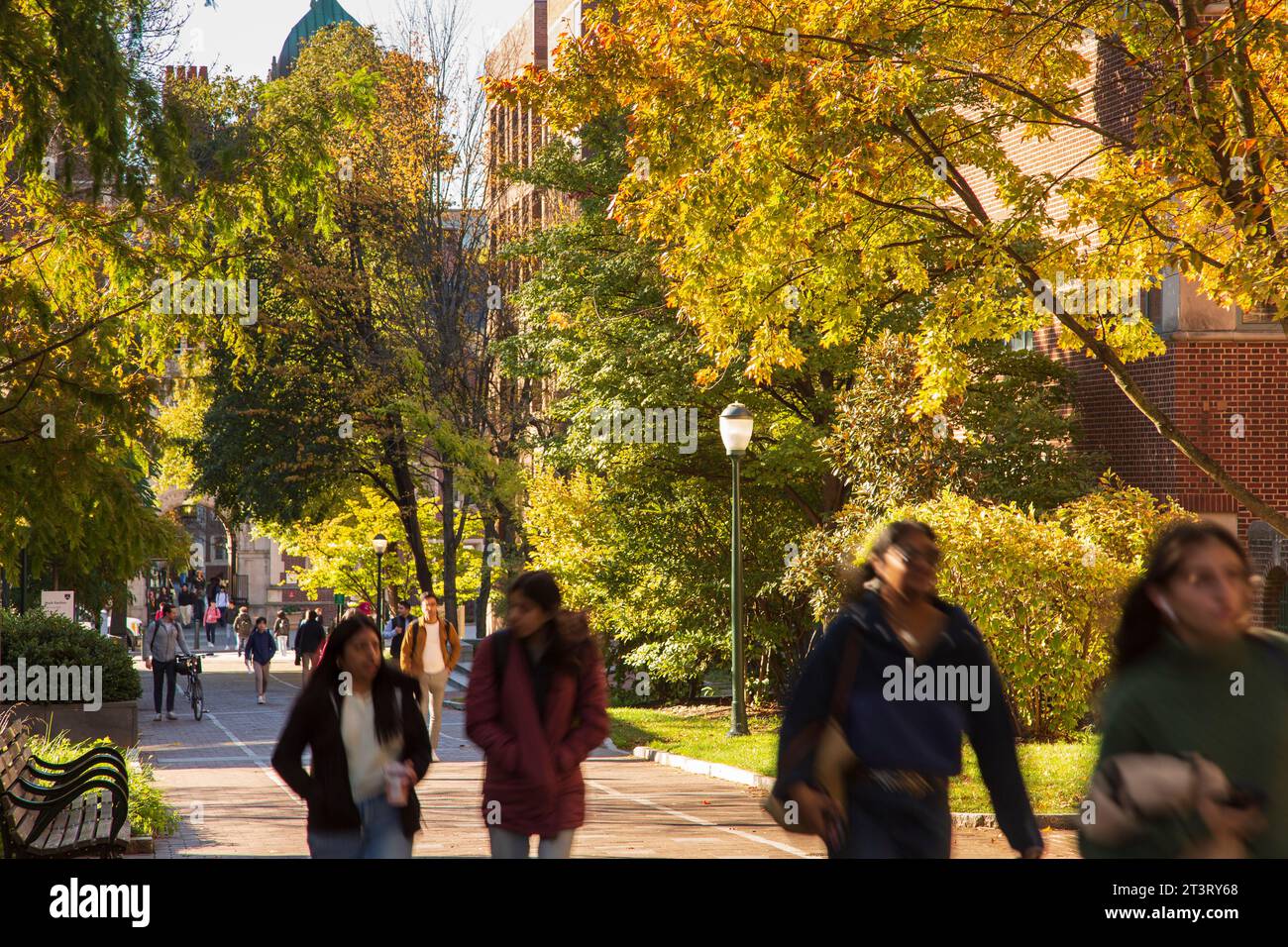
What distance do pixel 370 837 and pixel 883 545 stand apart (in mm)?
2591

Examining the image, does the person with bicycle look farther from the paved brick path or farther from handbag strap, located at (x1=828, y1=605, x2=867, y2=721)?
handbag strap, located at (x1=828, y1=605, x2=867, y2=721)

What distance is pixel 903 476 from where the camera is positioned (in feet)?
70.4

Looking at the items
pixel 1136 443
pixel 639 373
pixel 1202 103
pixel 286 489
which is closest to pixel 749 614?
pixel 639 373

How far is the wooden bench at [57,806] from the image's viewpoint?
9.78 meters

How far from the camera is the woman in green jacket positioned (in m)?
3.81

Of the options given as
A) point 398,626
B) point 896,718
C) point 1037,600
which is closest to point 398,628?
point 398,626

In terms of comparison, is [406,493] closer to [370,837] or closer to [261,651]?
[261,651]

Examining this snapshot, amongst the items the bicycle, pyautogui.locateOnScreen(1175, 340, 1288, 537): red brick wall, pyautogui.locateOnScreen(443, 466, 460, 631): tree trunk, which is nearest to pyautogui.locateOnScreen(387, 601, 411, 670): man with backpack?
pyautogui.locateOnScreen(443, 466, 460, 631): tree trunk

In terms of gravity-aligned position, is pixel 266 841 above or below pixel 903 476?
below
